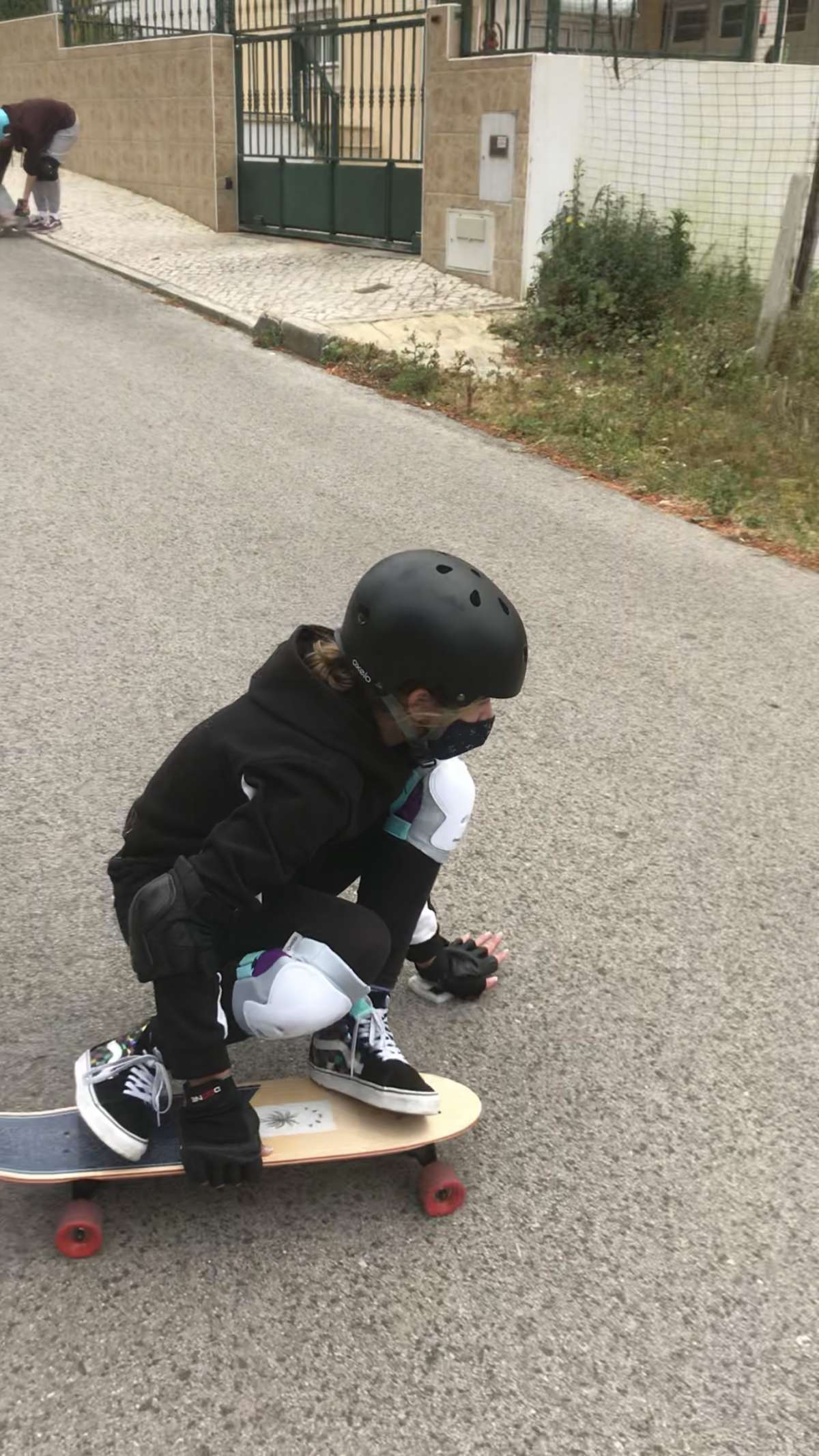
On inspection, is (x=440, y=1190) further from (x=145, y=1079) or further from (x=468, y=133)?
(x=468, y=133)

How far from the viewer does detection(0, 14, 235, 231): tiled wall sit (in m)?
14.6

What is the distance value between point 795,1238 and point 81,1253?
128 cm

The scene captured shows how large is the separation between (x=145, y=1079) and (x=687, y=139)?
10360 millimetres

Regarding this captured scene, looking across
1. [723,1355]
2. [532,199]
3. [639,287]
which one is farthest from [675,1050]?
[532,199]

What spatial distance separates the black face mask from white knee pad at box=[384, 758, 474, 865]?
93 millimetres

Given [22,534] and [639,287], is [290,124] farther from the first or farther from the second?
[22,534]

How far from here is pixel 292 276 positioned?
475 inches

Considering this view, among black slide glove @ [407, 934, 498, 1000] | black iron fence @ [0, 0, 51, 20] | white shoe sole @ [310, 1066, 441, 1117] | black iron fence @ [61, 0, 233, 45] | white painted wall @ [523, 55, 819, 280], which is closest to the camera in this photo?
white shoe sole @ [310, 1066, 441, 1117]

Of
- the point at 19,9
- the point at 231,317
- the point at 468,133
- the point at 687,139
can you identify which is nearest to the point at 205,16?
the point at 468,133

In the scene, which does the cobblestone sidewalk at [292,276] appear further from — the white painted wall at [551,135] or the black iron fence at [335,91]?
the black iron fence at [335,91]

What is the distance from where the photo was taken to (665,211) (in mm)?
10625

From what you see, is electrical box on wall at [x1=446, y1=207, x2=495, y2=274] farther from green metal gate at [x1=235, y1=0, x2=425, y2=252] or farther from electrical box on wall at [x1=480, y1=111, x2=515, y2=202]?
green metal gate at [x1=235, y1=0, x2=425, y2=252]

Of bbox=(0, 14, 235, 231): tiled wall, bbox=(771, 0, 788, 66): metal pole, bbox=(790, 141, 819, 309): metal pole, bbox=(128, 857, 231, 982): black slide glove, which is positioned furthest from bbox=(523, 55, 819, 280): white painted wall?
bbox=(128, 857, 231, 982): black slide glove

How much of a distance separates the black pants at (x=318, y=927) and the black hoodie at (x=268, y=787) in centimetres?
10
